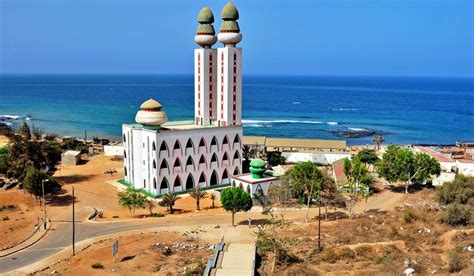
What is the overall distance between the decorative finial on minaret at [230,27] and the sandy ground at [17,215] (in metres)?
28.0

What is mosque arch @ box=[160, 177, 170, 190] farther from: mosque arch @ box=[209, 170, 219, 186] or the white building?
mosque arch @ box=[209, 170, 219, 186]

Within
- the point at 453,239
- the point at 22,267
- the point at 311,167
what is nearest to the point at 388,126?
the point at 311,167

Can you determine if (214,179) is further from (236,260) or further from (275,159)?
(236,260)

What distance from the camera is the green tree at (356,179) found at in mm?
47656

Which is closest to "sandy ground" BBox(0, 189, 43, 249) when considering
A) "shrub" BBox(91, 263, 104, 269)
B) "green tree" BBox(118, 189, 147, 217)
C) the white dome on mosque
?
"green tree" BBox(118, 189, 147, 217)

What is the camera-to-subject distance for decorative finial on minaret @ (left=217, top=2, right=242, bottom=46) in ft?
179

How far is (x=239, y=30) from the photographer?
55.1 meters

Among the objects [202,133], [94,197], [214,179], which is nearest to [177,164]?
[202,133]

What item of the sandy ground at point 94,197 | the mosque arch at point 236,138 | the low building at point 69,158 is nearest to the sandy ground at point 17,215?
the sandy ground at point 94,197

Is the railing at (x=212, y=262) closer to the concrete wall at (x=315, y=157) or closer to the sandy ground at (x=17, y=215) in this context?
the sandy ground at (x=17, y=215)

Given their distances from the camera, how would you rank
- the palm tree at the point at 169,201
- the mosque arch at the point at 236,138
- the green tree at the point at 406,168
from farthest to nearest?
the mosque arch at the point at 236,138
the green tree at the point at 406,168
the palm tree at the point at 169,201

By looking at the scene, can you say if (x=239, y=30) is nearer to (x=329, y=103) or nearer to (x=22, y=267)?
(x=22, y=267)

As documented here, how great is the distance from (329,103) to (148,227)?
6452 inches

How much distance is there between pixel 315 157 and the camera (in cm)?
6906
